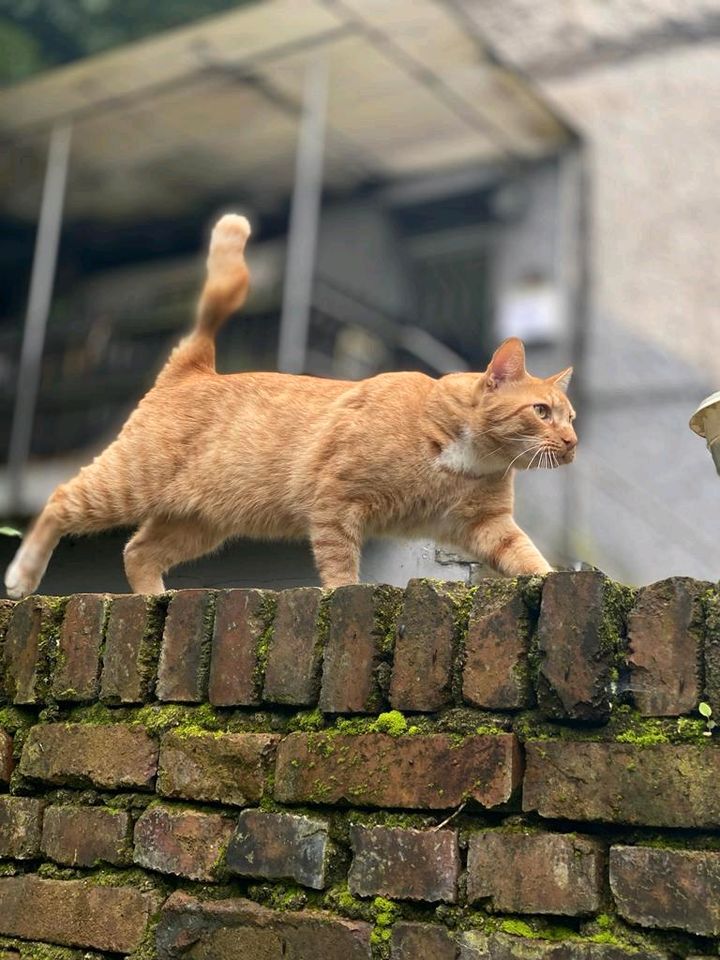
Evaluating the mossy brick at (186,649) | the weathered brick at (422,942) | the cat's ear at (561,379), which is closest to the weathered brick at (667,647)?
the weathered brick at (422,942)

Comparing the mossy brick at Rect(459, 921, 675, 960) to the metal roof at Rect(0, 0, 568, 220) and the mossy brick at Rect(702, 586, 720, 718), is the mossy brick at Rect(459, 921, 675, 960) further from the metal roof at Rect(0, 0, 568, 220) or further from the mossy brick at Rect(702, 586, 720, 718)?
the metal roof at Rect(0, 0, 568, 220)

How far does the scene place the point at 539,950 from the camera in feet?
4.07

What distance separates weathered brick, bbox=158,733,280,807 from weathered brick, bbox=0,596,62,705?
0.29 m

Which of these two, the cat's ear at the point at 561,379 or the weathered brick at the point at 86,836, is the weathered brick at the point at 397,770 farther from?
the cat's ear at the point at 561,379

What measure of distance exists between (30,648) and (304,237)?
4243 mm

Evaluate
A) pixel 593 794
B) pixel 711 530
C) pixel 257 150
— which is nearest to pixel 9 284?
pixel 257 150

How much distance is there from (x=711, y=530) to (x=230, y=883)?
18.0 feet

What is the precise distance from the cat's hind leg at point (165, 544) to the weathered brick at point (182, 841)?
0.83 m

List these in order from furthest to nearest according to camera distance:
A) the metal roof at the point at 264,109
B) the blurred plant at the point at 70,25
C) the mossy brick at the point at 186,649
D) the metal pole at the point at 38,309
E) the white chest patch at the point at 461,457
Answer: the blurred plant at the point at 70,25 < the metal pole at the point at 38,309 < the metal roof at the point at 264,109 < the white chest patch at the point at 461,457 < the mossy brick at the point at 186,649

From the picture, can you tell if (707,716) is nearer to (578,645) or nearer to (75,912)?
(578,645)

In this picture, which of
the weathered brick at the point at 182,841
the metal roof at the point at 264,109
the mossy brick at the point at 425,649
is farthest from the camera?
the metal roof at the point at 264,109

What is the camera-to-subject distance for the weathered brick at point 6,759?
5.86ft

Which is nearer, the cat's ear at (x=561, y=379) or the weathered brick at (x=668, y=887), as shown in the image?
the weathered brick at (x=668, y=887)

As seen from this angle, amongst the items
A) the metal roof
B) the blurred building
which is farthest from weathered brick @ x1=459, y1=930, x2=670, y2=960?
the metal roof
